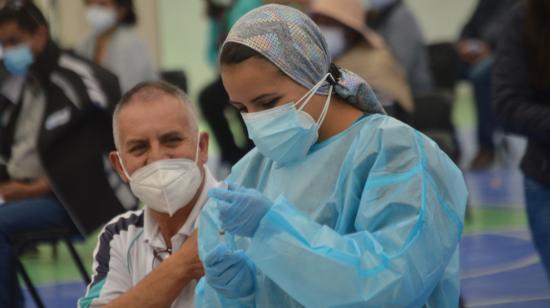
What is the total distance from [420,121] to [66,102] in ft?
7.86

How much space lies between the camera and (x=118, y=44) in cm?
791

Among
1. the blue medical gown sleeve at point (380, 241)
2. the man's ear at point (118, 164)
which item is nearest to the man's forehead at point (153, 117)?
the man's ear at point (118, 164)

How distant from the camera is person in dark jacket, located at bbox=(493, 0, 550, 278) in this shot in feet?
14.2

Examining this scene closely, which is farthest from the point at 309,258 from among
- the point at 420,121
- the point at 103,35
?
the point at 103,35

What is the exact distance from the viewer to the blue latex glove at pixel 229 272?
8.61 ft

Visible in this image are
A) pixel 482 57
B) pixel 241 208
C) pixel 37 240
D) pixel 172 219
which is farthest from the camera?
pixel 482 57

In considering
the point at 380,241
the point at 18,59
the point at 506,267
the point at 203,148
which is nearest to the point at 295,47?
the point at 380,241

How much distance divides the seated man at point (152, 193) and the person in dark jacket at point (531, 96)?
4.45 feet

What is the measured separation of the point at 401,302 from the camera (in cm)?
244

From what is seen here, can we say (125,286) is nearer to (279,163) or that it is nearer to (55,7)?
(279,163)

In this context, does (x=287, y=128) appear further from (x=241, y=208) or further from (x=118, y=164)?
(x=118, y=164)

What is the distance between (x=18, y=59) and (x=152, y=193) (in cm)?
294

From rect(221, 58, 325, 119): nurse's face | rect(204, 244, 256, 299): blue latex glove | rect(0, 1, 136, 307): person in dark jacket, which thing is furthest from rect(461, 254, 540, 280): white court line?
rect(221, 58, 325, 119): nurse's face

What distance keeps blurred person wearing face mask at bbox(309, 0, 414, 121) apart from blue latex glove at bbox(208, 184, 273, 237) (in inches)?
128
